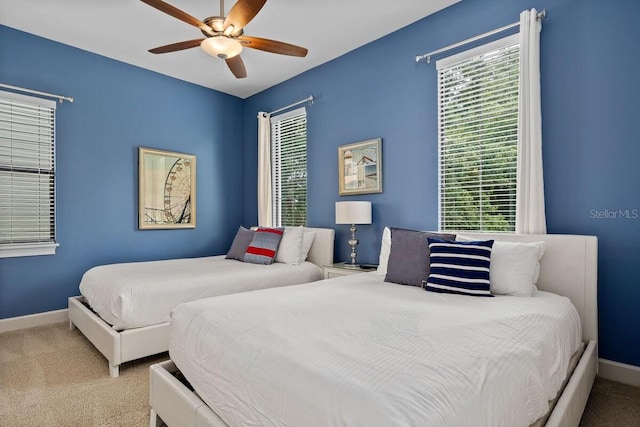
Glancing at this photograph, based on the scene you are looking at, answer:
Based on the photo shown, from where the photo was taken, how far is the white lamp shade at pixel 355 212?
10.9 feet

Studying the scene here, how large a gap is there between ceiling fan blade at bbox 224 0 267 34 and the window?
7.49 feet

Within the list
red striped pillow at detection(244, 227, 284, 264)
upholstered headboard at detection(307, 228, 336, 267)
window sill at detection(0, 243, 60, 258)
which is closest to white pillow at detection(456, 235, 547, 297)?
upholstered headboard at detection(307, 228, 336, 267)

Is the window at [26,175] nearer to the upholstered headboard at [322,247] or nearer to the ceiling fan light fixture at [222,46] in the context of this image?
A: the ceiling fan light fixture at [222,46]

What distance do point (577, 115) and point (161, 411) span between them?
298 centimetres

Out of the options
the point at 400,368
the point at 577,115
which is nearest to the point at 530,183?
the point at 577,115

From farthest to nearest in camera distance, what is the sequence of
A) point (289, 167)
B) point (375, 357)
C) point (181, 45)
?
1. point (289, 167)
2. point (181, 45)
3. point (375, 357)

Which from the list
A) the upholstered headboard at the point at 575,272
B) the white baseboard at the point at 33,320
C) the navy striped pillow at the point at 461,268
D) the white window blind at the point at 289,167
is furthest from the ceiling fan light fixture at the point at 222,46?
the white baseboard at the point at 33,320

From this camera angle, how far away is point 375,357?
1144 mm

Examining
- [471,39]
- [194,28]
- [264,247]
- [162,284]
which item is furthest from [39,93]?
[471,39]

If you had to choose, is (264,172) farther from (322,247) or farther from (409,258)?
(409,258)

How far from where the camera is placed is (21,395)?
2.10m

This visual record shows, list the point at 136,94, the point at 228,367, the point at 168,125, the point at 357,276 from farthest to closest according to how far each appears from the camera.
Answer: the point at 168,125 < the point at 136,94 < the point at 357,276 < the point at 228,367

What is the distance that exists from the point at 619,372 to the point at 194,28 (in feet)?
13.7

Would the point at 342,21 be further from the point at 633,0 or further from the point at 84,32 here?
the point at 84,32
